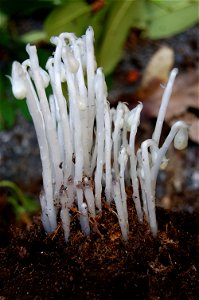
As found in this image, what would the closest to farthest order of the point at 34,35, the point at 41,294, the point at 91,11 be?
1. the point at 41,294
2. the point at 91,11
3. the point at 34,35

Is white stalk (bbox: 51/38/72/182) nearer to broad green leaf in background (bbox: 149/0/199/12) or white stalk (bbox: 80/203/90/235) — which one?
white stalk (bbox: 80/203/90/235)

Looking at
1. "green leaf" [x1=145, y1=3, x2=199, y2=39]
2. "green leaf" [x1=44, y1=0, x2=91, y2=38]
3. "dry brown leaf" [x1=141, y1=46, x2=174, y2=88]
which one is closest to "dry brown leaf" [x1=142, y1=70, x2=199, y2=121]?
"dry brown leaf" [x1=141, y1=46, x2=174, y2=88]

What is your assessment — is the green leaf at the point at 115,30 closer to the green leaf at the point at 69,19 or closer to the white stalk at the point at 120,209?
the green leaf at the point at 69,19

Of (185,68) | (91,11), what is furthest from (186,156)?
(91,11)

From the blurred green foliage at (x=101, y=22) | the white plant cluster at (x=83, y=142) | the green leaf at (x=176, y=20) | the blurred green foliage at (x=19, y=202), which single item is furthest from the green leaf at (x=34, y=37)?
the white plant cluster at (x=83, y=142)

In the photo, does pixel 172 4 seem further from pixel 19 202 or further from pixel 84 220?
pixel 84 220

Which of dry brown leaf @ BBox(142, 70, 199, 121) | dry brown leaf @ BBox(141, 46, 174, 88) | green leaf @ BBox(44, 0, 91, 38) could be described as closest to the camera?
green leaf @ BBox(44, 0, 91, 38)

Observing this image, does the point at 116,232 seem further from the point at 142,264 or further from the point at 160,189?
the point at 160,189
